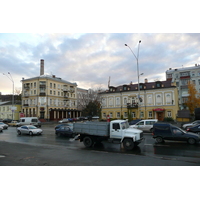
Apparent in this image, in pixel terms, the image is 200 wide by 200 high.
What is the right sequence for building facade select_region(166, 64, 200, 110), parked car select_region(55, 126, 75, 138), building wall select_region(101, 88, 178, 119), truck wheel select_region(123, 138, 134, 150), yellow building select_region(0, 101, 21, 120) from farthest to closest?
yellow building select_region(0, 101, 21, 120) < building facade select_region(166, 64, 200, 110) < building wall select_region(101, 88, 178, 119) < parked car select_region(55, 126, 75, 138) < truck wheel select_region(123, 138, 134, 150)

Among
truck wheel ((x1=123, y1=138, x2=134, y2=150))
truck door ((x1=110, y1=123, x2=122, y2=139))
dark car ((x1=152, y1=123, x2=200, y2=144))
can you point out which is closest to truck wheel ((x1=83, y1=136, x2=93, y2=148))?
truck door ((x1=110, y1=123, x2=122, y2=139))

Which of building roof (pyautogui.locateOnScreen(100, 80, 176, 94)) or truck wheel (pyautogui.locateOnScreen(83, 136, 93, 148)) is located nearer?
truck wheel (pyautogui.locateOnScreen(83, 136, 93, 148))

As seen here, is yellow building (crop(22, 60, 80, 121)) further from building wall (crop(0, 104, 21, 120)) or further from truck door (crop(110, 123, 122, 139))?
truck door (crop(110, 123, 122, 139))

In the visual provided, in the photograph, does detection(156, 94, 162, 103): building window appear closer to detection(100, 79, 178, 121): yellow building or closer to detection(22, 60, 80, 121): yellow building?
detection(100, 79, 178, 121): yellow building

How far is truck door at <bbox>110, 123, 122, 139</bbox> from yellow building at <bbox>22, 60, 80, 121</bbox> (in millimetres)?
53729

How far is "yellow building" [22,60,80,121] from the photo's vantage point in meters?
65.5

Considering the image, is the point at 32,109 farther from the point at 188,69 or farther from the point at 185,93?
the point at 188,69

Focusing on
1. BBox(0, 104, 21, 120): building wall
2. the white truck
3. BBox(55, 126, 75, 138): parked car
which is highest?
BBox(0, 104, 21, 120): building wall

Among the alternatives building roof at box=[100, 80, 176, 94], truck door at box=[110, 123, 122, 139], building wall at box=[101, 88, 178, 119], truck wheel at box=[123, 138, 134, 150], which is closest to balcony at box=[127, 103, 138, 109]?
building wall at box=[101, 88, 178, 119]

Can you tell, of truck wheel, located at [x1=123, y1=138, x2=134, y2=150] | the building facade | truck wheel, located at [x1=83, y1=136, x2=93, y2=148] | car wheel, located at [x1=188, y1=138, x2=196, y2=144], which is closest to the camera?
truck wheel, located at [x1=123, y1=138, x2=134, y2=150]

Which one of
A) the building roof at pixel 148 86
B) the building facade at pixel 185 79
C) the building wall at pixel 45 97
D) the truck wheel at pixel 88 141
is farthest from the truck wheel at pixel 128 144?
the building facade at pixel 185 79

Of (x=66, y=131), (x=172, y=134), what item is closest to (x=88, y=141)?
(x=172, y=134)

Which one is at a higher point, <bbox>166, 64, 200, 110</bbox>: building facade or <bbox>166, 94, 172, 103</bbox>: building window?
<bbox>166, 64, 200, 110</bbox>: building facade

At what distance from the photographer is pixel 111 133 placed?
556 inches
